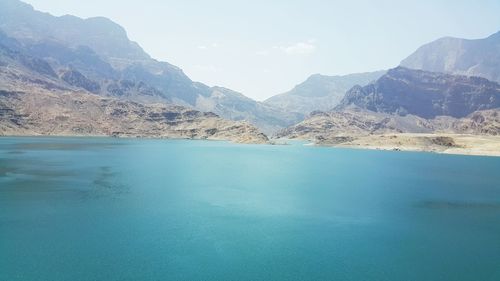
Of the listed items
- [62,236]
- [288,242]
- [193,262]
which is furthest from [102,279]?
[288,242]

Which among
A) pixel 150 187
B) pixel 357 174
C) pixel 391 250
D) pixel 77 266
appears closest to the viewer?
pixel 77 266

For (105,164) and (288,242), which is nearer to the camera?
(288,242)

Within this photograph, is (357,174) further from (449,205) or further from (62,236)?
(62,236)

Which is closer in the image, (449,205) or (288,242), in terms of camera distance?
(288,242)

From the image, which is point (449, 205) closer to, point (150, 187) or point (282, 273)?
point (282, 273)

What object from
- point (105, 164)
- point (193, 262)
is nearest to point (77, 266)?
point (193, 262)

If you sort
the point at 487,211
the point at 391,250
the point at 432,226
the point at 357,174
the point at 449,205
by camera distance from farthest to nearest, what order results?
the point at 357,174
the point at 449,205
the point at 487,211
the point at 432,226
the point at 391,250
